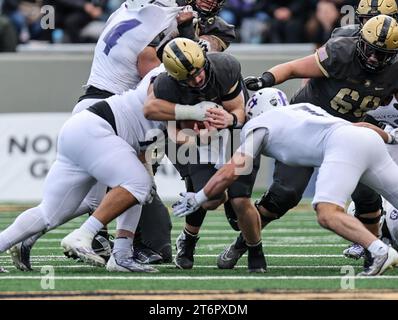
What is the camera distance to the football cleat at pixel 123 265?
7.48 metres

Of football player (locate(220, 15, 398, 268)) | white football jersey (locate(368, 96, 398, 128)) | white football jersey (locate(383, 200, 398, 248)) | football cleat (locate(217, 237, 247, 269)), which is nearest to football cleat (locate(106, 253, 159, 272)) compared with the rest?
football cleat (locate(217, 237, 247, 269))

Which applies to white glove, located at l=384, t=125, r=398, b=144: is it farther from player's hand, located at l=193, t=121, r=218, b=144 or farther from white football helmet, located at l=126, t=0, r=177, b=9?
white football helmet, located at l=126, t=0, r=177, b=9

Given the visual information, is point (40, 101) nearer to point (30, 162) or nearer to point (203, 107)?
point (30, 162)

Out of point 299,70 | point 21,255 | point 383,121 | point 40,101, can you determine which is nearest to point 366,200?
point 383,121

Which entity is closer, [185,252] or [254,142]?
[254,142]

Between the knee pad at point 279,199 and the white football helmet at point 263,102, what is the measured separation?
733 mm

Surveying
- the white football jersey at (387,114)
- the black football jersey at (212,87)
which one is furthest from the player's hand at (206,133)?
the white football jersey at (387,114)

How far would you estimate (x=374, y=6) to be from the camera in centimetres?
886

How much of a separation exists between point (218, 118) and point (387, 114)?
5.99 ft

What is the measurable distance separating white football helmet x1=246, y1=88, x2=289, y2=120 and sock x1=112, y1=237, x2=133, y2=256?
1.06 metres

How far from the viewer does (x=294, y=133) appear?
704cm

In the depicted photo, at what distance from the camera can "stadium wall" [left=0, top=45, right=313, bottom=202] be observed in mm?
13055
